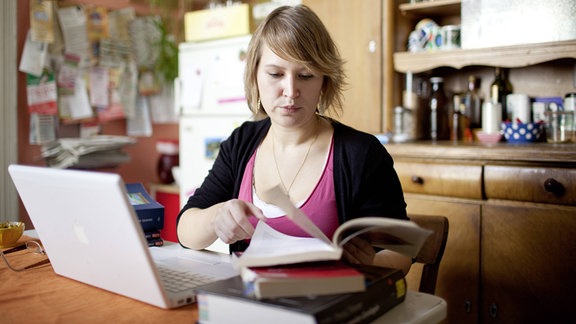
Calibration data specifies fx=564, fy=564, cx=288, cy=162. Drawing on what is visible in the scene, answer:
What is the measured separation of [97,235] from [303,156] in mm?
593

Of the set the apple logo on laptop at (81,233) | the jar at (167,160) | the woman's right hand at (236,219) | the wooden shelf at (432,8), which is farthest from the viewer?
the jar at (167,160)

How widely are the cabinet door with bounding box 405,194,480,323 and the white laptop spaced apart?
1263 millimetres

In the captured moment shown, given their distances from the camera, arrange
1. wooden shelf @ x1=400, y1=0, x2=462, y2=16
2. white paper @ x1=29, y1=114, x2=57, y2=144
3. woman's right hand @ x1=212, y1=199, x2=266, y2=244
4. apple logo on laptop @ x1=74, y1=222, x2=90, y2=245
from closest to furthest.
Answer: apple logo on laptop @ x1=74, y1=222, x2=90, y2=245
woman's right hand @ x1=212, y1=199, x2=266, y2=244
wooden shelf @ x1=400, y1=0, x2=462, y2=16
white paper @ x1=29, y1=114, x2=57, y2=144

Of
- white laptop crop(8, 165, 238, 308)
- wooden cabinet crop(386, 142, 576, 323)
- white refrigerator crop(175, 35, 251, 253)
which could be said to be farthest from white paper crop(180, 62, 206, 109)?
white laptop crop(8, 165, 238, 308)

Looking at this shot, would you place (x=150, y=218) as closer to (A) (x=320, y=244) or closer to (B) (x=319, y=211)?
(B) (x=319, y=211)

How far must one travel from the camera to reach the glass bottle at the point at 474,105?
259 centimetres

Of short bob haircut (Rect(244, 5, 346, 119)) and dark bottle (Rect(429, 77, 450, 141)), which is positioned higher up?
short bob haircut (Rect(244, 5, 346, 119))

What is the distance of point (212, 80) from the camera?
2.99 meters

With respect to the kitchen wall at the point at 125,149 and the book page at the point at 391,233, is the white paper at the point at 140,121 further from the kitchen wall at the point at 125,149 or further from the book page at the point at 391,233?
the book page at the point at 391,233

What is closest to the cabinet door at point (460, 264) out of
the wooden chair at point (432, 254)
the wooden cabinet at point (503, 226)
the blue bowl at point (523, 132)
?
the wooden cabinet at point (503, 226)

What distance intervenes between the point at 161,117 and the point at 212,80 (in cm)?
76

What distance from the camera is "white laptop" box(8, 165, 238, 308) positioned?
758 mm

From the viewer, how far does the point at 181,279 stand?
3.15ft

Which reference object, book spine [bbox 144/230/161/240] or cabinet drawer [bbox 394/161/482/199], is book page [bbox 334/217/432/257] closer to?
book spine [bbox 144/230/161/240]
